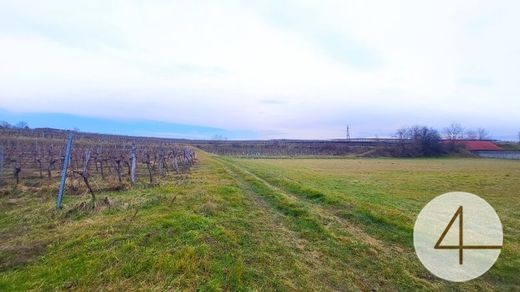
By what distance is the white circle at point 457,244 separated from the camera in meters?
6.59

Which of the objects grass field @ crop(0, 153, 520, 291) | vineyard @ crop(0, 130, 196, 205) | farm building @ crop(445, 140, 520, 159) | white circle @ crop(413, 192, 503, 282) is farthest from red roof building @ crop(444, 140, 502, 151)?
grass field @ crop(0, 153, 520, 291)

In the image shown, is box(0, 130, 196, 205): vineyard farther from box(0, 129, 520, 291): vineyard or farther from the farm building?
the farm building

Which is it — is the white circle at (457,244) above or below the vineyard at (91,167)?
below

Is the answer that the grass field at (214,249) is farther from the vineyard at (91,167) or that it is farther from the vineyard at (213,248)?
the vineyard at (91,167)

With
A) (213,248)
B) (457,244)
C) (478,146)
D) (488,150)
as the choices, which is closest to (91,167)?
(213,248)

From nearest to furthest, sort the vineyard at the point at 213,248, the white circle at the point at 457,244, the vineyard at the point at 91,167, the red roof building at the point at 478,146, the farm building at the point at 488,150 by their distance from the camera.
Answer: the vineyard at the point at 213,248 → the white circle at the point at 457,244 → the vineyard at the point at 91,167 → the farm building at the point at 488,150 → the red roof building at the point at 478,146

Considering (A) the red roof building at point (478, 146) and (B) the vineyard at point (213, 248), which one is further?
(A) the red roof building at point (478, 146)

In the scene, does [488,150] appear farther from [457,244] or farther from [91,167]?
[457,244]

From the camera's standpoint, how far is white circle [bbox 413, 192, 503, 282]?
6.59m

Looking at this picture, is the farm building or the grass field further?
the farm building

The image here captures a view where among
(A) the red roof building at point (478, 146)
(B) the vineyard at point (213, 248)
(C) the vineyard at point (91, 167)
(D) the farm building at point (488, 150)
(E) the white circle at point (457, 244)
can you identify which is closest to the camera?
(B) the vineyard at point (213, 248)

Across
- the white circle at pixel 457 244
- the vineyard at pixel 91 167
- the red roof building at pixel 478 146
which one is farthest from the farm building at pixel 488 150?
the white circle at pixel 457 244

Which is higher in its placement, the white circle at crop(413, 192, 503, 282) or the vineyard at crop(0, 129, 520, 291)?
the vineyard at crop(0, 129, 520, 291)

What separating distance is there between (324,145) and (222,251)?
126284mm
